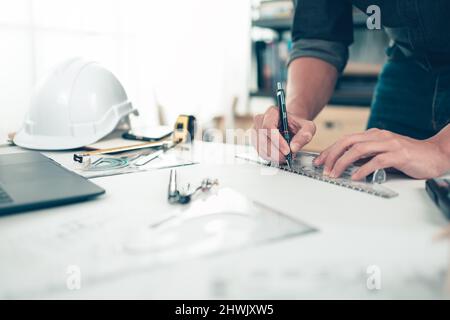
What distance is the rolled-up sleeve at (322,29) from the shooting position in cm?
98

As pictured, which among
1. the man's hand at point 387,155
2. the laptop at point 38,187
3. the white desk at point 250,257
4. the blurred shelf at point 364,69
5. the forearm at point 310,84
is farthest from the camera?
the blurred shelf at point 364,69

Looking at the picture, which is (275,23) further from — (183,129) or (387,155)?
(387,155)

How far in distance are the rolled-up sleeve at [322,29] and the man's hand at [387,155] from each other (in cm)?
44

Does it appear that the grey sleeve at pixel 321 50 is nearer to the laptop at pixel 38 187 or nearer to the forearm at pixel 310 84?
the forearm at pixel 310 84

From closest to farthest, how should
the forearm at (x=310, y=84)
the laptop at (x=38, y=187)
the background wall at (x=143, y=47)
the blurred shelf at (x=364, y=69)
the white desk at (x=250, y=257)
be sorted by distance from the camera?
the white desk at (x=250, y=257)
the laptop at (x=38, y=187)
the forearm at (x=310, y=84)
the background wall at (x=143, y=47)
the blurred shelf at (x=364, y=69)

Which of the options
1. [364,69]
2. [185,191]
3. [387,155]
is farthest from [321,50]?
[364,69]

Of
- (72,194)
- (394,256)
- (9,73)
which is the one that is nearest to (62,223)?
(72,194)

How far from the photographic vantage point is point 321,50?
39.0 inches

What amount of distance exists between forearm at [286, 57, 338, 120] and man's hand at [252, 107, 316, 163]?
188mm

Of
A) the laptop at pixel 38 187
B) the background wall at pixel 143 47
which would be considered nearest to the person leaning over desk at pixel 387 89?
the laptop at pixel 38 187

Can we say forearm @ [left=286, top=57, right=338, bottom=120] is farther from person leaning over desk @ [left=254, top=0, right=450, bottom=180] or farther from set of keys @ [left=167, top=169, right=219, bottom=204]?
set of keys @ [left=167, top=169, right=219, bottom=204]

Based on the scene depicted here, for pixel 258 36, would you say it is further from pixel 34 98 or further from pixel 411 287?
pixel 411 287

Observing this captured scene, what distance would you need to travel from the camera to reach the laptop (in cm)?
46

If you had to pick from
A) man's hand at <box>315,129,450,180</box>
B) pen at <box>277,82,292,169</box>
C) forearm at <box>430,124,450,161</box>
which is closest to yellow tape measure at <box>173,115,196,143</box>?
pen at <box>277,82,292,169</box>
